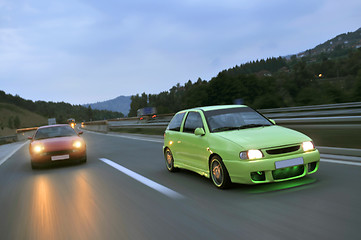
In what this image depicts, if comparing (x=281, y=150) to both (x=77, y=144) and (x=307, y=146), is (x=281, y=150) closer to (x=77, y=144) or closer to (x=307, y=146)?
(x=307, y=146)

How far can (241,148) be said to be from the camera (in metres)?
5.47

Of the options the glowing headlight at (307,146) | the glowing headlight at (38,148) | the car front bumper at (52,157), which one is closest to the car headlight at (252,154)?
the glowing headlight at (307,146)

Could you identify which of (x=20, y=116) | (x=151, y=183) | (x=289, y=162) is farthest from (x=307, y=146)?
(x=20, y=116)

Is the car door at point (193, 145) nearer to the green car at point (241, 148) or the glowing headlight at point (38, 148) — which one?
the green car at point (241, 148)

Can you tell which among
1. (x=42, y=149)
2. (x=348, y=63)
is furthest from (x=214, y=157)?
(x=348, y=63)

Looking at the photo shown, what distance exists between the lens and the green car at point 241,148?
5.42 metres

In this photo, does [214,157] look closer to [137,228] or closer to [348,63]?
[137,228]

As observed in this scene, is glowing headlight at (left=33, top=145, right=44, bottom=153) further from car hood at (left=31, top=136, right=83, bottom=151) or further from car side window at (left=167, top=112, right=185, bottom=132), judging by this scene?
car side window at (left=167, top=112, right=185, bottom=132)

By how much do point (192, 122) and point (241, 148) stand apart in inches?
80.7

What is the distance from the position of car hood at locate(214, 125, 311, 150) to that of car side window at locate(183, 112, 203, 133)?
0.88 meters

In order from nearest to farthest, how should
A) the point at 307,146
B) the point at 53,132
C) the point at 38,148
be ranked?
1. the point at 307,146
2. the point at 38,148
3. the point at 53,132

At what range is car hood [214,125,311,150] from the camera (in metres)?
5.48

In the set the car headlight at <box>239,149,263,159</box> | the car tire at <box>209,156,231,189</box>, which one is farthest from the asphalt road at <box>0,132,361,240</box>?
the car headlight at <box>239,149,263,159</box>

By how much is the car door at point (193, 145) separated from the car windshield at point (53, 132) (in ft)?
19.9
